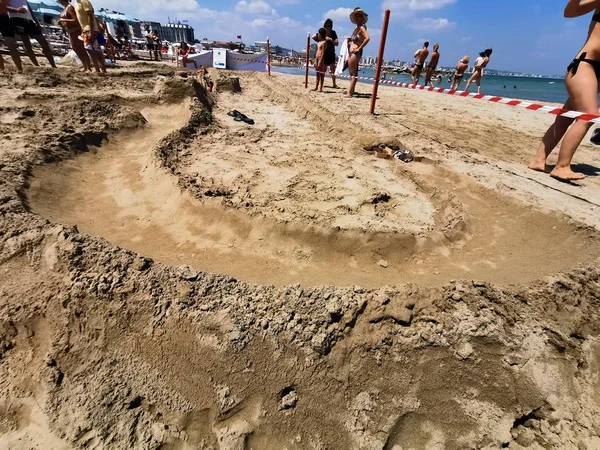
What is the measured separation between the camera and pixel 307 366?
6.30 feet

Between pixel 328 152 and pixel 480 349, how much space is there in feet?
11.4

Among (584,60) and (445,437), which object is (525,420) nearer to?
(445,437)

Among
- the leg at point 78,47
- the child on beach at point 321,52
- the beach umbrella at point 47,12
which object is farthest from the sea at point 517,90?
the beach umbrella at point 47,12

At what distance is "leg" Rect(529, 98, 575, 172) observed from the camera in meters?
4.04

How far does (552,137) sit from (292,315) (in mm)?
4429

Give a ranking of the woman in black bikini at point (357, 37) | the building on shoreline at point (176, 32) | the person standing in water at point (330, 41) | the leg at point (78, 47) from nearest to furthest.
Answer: the woman in black bikini at point (357, 37) < the leg at point (78, 47) < the person standing in water at point (330, 41) < the building on shoreline at point (176, 32)

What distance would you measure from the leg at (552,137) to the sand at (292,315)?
3.01ft

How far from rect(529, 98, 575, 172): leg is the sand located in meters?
0.92

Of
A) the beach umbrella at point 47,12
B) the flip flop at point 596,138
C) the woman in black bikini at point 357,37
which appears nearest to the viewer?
the flip flop at point 596,138

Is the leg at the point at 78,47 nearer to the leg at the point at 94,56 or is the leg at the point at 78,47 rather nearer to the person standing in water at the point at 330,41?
the leg at the point at 94,56

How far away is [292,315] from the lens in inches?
79.2

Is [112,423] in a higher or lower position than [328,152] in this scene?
lower

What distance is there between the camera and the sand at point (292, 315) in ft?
6.03

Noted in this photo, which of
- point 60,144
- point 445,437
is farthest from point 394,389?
point 60,144
